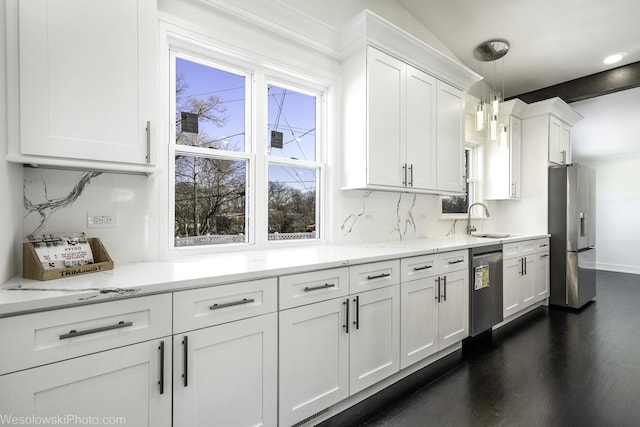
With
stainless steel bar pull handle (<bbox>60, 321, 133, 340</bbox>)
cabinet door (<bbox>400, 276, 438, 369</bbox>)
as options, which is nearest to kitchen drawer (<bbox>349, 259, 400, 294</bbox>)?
cabinet door (<bbox>400, 276, 438, 369</bbox>)

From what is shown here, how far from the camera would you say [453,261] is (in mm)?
2625

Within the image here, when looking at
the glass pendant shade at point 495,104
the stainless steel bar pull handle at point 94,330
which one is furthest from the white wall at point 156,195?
the glass pendant shade at point 495,104

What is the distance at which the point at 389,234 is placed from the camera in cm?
309

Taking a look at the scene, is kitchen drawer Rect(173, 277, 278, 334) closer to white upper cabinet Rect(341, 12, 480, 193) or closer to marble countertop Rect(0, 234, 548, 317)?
marble countertop Rect(0, 234, 548, 317)

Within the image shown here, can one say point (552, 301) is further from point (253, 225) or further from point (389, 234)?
point (253, 225)

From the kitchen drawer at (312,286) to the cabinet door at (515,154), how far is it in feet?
11.8

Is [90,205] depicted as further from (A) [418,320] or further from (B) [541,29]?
(B) [541,29]

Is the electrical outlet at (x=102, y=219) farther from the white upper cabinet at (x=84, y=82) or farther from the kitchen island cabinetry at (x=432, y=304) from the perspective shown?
the kitchen island cabinetry at (x=432, y=304)

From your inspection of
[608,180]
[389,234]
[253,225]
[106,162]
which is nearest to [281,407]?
[253,225]

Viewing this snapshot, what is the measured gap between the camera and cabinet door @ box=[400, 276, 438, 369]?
2.20 m

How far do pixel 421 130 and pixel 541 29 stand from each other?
195 centimetres

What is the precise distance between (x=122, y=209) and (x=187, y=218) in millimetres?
413

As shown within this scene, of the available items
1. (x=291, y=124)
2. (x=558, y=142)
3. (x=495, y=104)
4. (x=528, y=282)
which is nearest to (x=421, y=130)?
(x=495, y=104)

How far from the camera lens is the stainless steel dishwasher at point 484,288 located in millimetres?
2803
